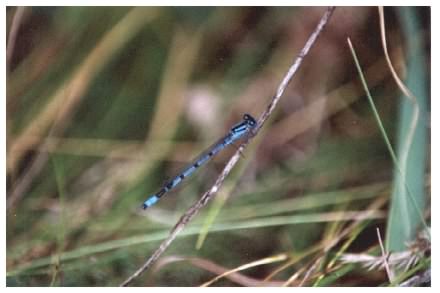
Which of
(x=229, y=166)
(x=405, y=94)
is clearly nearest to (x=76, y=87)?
(x=229, y=166)

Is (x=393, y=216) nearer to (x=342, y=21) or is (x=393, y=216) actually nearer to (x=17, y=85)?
(x=342, y=21)

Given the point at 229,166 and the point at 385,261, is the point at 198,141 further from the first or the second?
the point at 385,261

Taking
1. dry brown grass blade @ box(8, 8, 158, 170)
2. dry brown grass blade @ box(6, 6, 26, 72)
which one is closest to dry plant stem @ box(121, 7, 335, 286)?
dry brown grass blade @ box(8, 8, 158, 170)

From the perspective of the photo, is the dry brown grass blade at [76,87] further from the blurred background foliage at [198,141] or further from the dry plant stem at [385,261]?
the dry plant stem at [385,261]

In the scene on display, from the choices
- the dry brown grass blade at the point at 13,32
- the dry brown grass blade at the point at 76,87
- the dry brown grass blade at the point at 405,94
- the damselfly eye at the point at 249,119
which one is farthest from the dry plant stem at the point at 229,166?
the dry brown grass blade at the point at 13,32

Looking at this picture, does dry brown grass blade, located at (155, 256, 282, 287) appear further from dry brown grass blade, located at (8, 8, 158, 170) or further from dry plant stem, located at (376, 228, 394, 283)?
dry brown grass blade, located at (8, 8, 158, 170)
